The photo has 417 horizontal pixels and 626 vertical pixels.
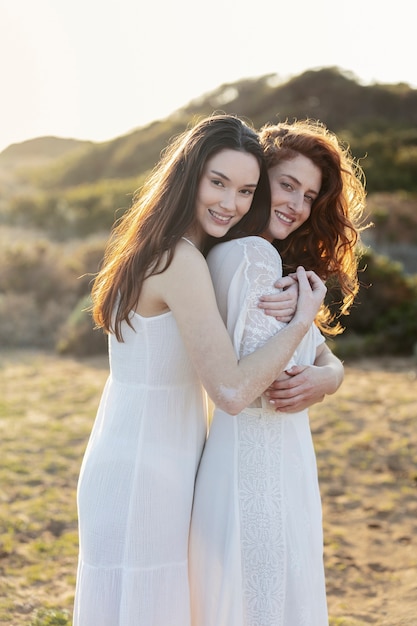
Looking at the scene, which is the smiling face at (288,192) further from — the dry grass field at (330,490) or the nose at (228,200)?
the dry grass field at (330,490)

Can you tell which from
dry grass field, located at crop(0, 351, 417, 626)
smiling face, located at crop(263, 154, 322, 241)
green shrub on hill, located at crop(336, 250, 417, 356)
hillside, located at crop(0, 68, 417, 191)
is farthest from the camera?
hillside, located at crop(0, 68, 417, 191)

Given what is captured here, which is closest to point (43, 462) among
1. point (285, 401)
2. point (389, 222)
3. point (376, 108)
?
point (285, 401)

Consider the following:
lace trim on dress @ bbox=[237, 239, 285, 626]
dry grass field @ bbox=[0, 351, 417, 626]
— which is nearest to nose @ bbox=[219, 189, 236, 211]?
lace trim on dress @ bbox=[237, 239, 285, 626]

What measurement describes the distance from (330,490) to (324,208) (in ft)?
10.2

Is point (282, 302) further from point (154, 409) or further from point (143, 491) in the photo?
point (143, 491)

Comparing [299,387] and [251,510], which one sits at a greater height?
[299,387]

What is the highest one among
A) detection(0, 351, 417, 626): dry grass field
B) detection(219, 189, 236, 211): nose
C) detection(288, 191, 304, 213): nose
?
detection(219, 189, 236, 211): nose

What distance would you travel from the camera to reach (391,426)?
6.33 metres

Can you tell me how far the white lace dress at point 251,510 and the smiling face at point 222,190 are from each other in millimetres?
77

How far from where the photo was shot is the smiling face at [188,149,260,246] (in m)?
1.94

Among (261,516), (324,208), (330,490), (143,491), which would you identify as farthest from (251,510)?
(330,490)

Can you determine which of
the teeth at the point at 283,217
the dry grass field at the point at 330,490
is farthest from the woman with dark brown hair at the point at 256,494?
the dry grass field at the point at 330,490

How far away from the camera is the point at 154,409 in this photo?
76.7 inches

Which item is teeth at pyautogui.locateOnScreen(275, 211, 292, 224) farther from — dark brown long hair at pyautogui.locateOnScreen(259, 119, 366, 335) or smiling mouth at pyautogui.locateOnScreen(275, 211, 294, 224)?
dark brown long hair at pyautogui.locateOnScreen(259, 119, 366, 335)
